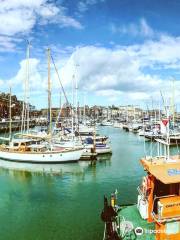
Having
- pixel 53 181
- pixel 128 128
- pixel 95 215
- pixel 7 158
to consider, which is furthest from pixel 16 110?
pixel 95 215

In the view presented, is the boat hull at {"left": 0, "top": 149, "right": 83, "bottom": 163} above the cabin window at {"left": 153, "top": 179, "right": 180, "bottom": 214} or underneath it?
underneath

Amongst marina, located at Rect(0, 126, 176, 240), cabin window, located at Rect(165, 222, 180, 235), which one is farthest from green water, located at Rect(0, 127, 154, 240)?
cabin window, located at Rect(165, 222, 180, 235)

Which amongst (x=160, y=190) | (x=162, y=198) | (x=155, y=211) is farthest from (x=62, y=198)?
(x=162, y=198)

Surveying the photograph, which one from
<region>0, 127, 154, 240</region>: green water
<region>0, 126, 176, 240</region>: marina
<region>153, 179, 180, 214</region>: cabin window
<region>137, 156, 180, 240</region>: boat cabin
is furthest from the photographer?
<region>0, 126, 176, 240</region>: marina

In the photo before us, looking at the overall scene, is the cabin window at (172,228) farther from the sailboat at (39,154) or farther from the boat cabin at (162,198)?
the sailboat at (39,154)

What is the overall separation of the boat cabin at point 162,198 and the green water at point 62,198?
4.13 metres

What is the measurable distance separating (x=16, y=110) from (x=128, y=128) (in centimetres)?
6204

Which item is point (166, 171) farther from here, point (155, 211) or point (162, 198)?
point (155, 211)

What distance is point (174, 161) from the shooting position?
14.4m

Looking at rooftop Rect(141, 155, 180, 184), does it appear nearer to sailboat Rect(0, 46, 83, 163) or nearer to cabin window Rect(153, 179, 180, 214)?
cabin window Rect(153, 179, 180, 214)

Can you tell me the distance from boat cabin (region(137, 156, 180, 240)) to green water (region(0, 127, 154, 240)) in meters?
4.13

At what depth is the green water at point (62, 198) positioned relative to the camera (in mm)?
18812

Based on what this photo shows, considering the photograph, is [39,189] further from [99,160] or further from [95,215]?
[99,160]

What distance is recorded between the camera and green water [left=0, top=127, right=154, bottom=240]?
1881 cm
